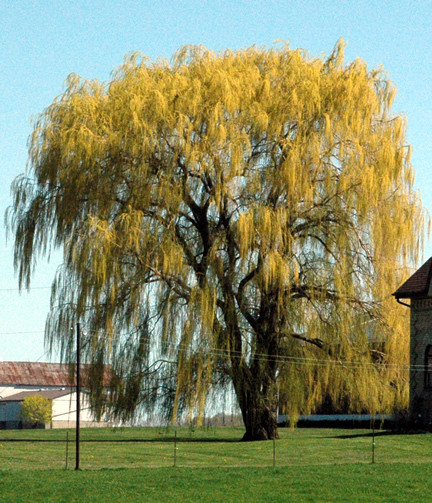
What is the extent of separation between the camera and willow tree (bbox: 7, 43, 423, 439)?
33.8m

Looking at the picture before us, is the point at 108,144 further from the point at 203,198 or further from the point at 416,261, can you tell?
the point at 416,261

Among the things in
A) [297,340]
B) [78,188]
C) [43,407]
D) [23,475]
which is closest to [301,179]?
[297,340]

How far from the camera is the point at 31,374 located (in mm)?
96000

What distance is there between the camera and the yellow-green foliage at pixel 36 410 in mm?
75500

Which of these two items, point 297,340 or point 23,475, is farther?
point 297,340

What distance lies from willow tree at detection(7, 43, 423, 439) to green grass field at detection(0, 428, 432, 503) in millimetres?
2003

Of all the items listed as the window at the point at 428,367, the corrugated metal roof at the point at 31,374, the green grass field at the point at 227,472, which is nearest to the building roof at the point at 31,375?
the corrugated metal roof at the point at 31,374

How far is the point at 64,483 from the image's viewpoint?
2455 centimetres

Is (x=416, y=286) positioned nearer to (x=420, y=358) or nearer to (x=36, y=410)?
(x=420, y=358)

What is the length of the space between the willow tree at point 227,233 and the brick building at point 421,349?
1484 mm

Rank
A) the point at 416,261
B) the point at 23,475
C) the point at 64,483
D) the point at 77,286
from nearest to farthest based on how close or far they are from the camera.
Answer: the point at 64,483
the point at 23,475
the point at 77,286
the point at 416,261

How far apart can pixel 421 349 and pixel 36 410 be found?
44.7 m

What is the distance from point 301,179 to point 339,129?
110 inches

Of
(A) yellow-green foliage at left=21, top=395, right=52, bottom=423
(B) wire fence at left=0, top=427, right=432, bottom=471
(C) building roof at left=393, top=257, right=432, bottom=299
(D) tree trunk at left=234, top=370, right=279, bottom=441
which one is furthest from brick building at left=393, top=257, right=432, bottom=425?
(A) yellow-green foliage at left=21, top=395, right=52, bottom=423
